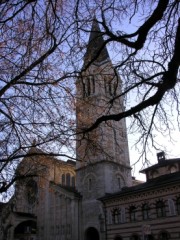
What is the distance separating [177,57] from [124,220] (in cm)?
2962

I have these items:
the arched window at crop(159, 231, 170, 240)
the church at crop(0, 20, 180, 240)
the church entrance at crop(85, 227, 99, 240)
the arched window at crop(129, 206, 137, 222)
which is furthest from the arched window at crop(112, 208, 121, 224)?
the arched window at crop(159, 231, 170, 240)

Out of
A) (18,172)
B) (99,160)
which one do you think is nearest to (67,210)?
(99,160)

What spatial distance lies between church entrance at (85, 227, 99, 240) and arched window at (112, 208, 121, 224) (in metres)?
5.64

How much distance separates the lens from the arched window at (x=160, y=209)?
1164 inches

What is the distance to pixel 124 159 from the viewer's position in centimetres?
4384

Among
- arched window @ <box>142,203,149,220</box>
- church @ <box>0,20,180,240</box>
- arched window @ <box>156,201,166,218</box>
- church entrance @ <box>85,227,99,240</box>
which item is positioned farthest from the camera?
church entrance @ <box>85,227,99,240</box>

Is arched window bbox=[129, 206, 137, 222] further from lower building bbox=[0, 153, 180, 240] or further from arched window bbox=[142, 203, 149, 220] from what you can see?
arched window bbox=[142, 203, 149, 220]

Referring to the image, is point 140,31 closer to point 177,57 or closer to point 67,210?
point 177,57

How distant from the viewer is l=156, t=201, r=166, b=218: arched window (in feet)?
97.0

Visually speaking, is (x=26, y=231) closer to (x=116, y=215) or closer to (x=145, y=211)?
(x=116, y=215)

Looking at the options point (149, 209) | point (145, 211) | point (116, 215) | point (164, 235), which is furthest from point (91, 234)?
point (164, 235)

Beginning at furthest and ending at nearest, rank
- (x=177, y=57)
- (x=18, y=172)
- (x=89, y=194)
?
1. (x=89, y=194)
2. (x=18, y=172)
3. (x=177, y=57)

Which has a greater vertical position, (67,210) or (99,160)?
(99,160)

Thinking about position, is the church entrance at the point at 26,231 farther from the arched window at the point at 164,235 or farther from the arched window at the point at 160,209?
the arched window at the point at 164,235
